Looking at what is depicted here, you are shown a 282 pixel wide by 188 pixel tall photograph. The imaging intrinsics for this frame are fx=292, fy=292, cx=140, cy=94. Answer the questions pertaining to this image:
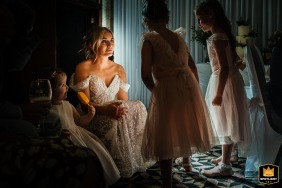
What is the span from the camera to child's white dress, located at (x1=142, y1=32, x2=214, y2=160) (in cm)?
174

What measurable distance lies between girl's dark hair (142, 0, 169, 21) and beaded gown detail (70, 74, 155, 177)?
2.17ft

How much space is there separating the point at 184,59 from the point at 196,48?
11.2ft

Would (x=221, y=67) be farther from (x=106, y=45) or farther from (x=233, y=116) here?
(x=106, y=45)

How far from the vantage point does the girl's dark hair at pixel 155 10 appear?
180 centimetres

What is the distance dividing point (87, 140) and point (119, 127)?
1.22ft

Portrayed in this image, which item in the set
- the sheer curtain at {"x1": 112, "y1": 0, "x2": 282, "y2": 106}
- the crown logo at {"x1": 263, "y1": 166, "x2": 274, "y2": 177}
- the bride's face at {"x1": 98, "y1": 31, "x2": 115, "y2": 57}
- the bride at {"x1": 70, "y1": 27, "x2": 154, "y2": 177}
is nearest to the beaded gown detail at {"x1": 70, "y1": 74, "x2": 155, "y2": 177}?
the bride at {"x1": 70, "y1": 27, "x2": 154, "y2": 177}

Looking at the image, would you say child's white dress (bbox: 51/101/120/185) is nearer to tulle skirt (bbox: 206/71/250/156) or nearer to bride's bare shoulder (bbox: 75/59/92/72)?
bride's bare shoulder (bbox: 75/59/92/72)

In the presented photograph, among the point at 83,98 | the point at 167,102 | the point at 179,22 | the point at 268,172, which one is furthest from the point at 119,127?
the point at 179,22

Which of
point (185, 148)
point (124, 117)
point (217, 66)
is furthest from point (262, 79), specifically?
point (124, 117)

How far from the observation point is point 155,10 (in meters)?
1.80

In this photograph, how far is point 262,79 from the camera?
173 centimetres

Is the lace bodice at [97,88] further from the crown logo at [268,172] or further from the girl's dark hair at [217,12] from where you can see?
the crown logo at [268,172]

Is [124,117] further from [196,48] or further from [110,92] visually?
[196,48]

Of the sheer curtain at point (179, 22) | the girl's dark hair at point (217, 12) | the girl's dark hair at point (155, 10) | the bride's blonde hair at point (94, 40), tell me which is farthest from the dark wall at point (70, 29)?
the sheer curtain at point (179, 22)
